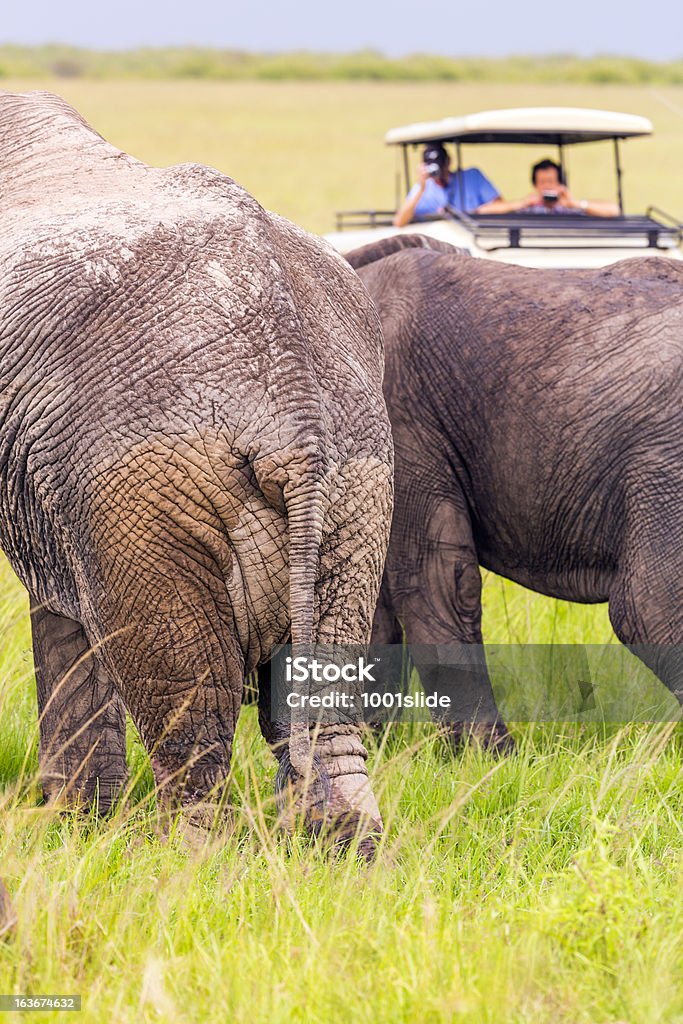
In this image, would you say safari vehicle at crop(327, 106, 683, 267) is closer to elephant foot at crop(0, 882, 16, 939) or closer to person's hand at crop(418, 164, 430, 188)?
person's hand at crop(418, 164, 430, 188)

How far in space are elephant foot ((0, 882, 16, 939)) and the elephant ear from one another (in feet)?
10.2

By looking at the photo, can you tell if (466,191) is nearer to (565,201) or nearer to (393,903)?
(565,201)

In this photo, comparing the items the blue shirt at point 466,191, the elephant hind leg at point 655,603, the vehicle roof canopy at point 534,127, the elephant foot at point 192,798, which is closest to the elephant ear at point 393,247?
the elephant hind leg at point 655,603

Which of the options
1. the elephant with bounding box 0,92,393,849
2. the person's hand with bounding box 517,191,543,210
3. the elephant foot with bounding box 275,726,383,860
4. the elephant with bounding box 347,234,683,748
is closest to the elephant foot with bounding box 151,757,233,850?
the elephant with bounding box 0,92,393,849

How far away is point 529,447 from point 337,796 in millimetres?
1660

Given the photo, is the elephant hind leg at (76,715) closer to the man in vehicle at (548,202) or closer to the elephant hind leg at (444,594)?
the elephant hind leg at (444,594)

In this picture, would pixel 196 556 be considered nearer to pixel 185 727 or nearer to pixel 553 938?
pixel 185 727

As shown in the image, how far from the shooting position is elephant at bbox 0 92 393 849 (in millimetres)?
2953

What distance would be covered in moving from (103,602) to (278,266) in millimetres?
873

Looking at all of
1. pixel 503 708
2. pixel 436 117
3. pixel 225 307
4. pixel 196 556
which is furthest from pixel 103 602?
pixel 436 117

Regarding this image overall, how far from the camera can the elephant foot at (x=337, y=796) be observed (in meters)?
3.20

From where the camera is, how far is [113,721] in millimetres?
3861

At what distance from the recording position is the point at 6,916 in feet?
8.53

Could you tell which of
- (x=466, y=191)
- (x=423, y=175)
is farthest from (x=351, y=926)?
(x=466, y=191)
